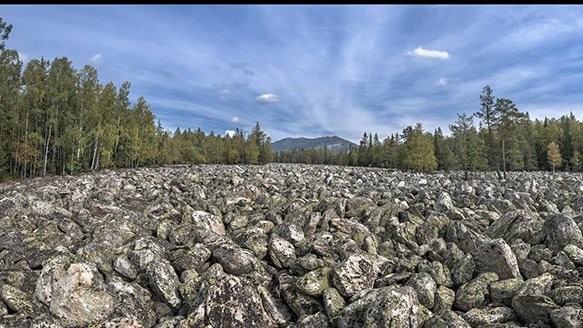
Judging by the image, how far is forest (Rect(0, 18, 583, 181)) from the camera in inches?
1750

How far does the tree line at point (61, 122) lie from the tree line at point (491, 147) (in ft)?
177

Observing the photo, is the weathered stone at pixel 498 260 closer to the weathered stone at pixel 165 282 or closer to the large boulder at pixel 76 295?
the weathered stone at pixel 165 282

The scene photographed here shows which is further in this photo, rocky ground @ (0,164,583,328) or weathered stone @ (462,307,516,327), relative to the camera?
rocky ground @ (0,164,583,328)

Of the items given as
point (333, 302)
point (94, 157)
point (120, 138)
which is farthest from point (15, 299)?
point (120, 138)

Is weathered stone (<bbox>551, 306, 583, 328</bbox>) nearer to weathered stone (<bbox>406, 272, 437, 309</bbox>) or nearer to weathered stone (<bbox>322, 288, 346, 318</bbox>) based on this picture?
weathered stone (<bbox>406, 272, 437, 309</bbox>)

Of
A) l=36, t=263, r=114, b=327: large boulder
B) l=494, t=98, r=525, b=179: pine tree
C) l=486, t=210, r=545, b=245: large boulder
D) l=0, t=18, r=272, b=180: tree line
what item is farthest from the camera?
l=494, t=98, r=525, b=179: pine tree

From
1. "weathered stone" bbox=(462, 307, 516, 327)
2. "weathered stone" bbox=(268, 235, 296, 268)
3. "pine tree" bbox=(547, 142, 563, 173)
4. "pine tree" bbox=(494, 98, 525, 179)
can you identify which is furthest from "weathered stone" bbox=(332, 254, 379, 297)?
"pine tree" bbox=(547, 142, 563, 173)

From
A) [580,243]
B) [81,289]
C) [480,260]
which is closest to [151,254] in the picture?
[81,289]

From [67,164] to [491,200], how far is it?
5420 cm

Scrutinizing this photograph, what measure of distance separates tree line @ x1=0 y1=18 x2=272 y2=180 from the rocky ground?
29.3m

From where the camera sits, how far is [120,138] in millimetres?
73938

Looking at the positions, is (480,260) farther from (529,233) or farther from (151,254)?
(151,254)

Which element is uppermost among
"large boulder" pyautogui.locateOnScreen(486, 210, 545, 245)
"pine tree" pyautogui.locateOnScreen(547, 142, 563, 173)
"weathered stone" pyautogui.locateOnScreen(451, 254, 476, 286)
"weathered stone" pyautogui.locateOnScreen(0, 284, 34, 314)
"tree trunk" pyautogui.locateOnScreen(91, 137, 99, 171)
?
"pine tree" pyautogui.locateOnScreen(547, 142, 563, 173)

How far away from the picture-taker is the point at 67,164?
175ft
